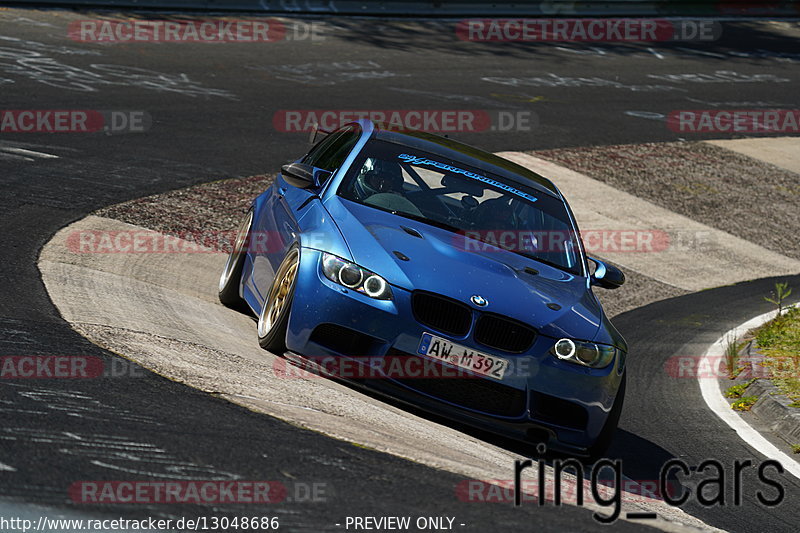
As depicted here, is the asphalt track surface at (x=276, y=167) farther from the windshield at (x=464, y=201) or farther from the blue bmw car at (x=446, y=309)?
the windshield at (x=464, y=201)

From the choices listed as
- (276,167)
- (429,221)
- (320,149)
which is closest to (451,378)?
(429,221)

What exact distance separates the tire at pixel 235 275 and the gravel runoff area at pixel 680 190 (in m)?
2.90

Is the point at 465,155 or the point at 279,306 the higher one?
the point at 465,155

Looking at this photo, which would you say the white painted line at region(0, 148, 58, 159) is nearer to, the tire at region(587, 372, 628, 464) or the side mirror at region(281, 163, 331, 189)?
the side mirror at region(281, 163, 331, 189)

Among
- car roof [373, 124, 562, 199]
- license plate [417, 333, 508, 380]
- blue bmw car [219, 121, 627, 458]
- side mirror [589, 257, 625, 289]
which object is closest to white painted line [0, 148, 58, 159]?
car roof [373, 124, 562, 199]

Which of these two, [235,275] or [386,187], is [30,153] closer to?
[235,275]

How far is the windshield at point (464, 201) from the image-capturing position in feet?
23.8

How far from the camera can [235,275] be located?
26.4 ft

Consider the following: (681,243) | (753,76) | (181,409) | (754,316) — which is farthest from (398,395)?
(753,76)

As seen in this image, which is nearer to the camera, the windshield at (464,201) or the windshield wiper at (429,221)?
the windshield wiper at (429,221)

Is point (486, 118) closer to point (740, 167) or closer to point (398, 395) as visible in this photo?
point (740, 167)

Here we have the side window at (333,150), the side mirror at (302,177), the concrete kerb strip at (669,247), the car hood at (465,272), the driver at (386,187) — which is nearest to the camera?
the car hood at (465,272)

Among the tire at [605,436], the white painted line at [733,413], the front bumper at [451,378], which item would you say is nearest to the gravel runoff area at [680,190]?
the white painted line at [733,413]

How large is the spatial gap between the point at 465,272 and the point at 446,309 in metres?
0.36
